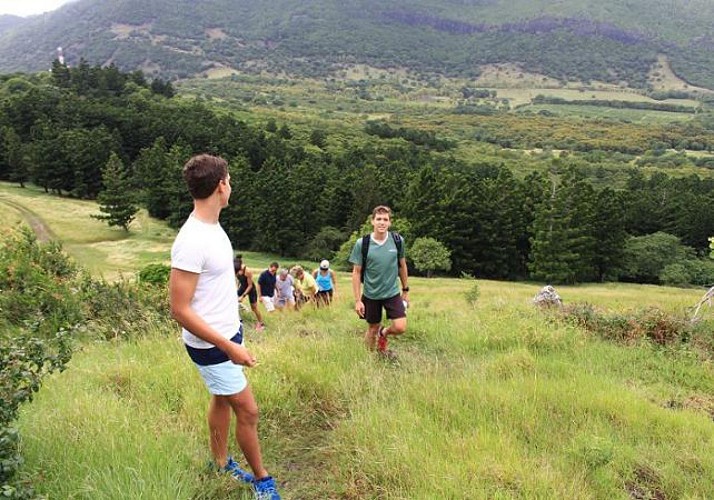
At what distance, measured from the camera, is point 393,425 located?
4031 millimetres

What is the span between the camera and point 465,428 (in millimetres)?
4141

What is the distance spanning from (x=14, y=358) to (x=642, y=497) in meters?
4.07

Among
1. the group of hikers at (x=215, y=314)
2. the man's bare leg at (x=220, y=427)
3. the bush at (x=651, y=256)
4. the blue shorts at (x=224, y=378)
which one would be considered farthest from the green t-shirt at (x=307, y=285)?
the bush at (x=651, y=256)

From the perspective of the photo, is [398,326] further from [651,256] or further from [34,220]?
[651,256]

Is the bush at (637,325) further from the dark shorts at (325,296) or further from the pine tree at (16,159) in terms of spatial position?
the pine tree at (16,159)

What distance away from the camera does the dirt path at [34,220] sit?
47.4 metres

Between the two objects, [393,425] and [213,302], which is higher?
[213,302]

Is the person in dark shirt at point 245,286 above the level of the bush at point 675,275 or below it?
above

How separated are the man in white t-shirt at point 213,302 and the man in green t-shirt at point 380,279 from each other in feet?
10.2

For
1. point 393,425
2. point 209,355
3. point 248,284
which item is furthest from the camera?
point 248,284

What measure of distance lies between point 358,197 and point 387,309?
54.0 metres

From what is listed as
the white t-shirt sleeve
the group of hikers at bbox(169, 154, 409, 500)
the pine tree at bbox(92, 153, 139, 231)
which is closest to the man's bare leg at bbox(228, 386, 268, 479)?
the group of hikers at bbox(169, 154, 409, 500)

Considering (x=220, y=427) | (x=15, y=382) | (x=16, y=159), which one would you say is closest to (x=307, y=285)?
(x=220, y=427)

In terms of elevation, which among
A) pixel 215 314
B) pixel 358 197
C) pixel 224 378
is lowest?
pixel 358 197
